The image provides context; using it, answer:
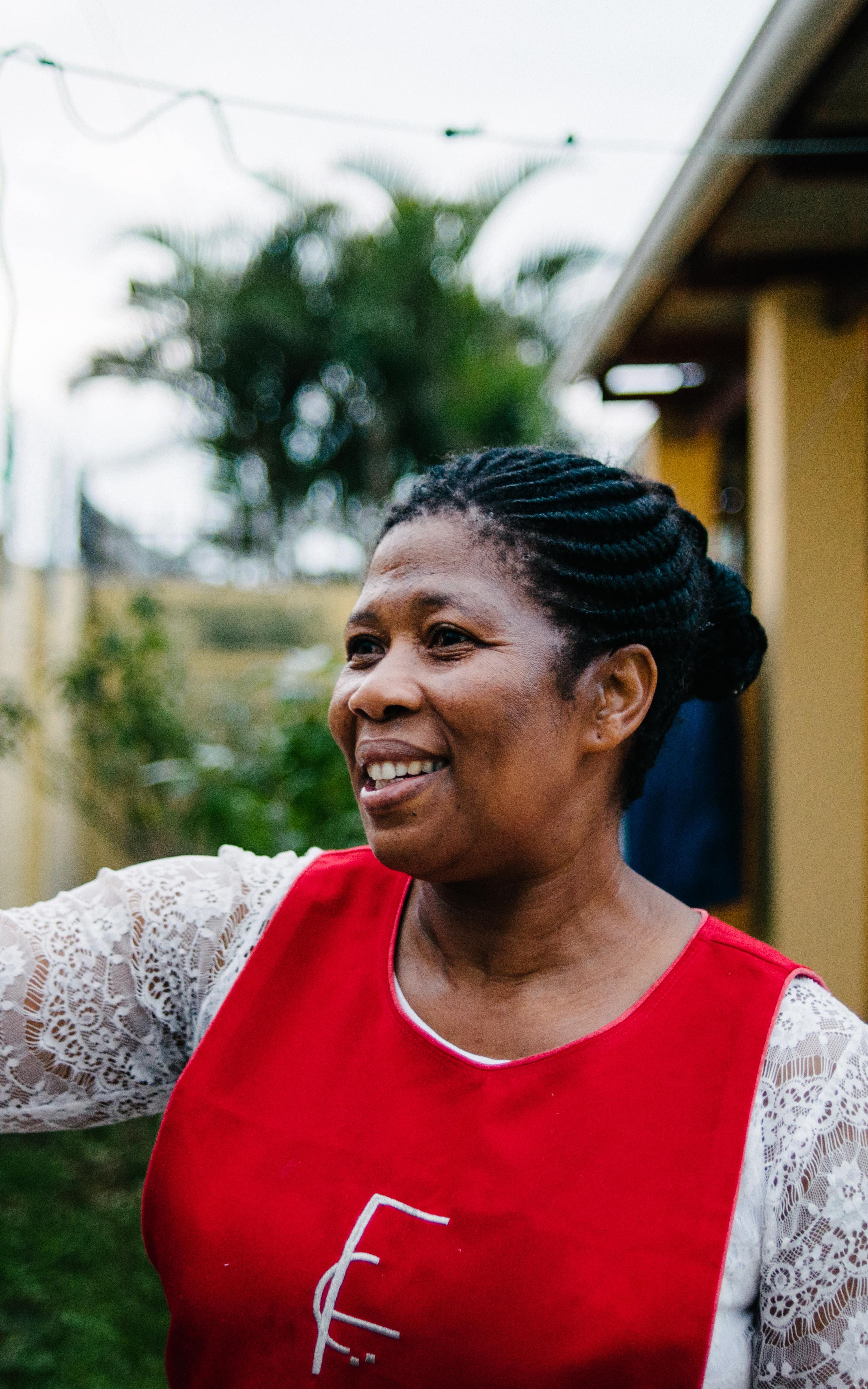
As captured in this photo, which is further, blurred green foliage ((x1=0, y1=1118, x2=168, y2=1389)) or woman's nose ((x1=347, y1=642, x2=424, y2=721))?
blurred green foliage ((x1=0, y1=1118, x2=168, y2=1389))

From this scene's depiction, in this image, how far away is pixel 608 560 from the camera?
4.68 ft

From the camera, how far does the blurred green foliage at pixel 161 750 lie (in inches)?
213

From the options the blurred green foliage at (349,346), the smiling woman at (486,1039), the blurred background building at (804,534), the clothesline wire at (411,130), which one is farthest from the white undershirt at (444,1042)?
the blurred green foliage at (349,346)

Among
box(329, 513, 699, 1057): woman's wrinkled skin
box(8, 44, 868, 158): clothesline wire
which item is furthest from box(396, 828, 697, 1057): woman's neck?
box(8, 44, 868, 158): clothesline wire

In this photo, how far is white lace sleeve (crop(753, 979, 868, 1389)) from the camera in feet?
3.81

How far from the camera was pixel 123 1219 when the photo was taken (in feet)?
13.6

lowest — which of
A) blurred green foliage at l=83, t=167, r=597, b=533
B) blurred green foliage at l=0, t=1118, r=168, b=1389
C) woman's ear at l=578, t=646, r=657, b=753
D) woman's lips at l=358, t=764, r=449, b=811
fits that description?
blurred green foliage at l=0, t=1118, r=168, b=1389

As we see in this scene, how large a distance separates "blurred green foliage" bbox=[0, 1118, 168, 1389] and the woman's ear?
2.78 metres

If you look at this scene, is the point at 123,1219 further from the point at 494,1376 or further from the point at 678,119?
the point at 678,119

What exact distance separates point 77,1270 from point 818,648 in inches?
136

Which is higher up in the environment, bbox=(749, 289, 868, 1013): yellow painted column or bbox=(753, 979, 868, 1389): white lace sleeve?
bbox=(749, 289, 868, 1013): yellow painted column

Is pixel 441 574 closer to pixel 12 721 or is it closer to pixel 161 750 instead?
pixel 12 721

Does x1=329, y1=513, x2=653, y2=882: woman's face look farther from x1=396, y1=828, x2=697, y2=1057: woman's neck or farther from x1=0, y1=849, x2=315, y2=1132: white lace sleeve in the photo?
x1=0, y1=849, x2=315, y2=1132: white lace sleeve

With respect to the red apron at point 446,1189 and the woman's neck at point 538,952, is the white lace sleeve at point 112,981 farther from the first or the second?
the woman's neck at point 538,952
